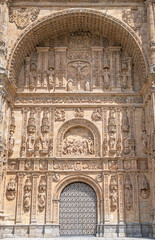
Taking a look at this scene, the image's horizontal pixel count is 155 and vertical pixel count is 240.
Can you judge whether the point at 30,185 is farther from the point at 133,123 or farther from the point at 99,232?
the point at 133,123

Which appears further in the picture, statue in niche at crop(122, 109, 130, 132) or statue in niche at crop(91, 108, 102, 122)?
statue in niche at crop(91, 108, 102, 122)

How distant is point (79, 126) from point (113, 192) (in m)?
3.16

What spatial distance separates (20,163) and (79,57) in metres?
5.52

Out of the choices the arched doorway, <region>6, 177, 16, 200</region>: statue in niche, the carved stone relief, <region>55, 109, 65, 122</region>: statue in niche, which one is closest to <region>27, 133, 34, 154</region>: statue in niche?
<region>55, 109, 65, 122</region>: statue in niche

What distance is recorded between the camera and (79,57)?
15211 mm

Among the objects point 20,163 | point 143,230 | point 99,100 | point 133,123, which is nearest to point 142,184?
point 143,230

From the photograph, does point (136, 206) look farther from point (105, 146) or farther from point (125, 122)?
point (125, 122)

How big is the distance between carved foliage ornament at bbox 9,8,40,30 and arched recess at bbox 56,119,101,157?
467 centimetres

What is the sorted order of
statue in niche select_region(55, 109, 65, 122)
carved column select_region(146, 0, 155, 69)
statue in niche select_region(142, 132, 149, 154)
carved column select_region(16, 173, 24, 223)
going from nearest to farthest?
carved column select_region(16, 173, 24, 223)
carved column select_region(146, 0, 155, 69)
statue in niche select_region(142, 132, 149, 154)
statue in niche select_region(55, 109, 65, 122)

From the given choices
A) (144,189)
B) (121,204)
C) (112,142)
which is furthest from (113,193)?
(112,142)

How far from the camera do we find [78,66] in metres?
15.1

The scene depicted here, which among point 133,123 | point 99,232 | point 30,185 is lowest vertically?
point 99,232

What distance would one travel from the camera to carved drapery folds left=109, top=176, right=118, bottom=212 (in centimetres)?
1316

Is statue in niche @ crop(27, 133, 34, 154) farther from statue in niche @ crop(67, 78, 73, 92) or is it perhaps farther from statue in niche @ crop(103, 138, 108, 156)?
statue in niche @ crop(103, 138, 108, 156)
